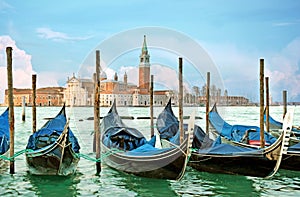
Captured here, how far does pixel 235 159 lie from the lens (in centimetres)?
559

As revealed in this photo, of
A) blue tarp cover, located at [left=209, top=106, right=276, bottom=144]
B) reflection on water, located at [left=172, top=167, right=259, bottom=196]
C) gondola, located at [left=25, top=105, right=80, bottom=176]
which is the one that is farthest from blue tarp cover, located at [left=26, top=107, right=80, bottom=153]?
blue tarp cover, located at [left=209, top=106, right=276, bottom=144]

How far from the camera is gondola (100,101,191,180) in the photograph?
4965mm

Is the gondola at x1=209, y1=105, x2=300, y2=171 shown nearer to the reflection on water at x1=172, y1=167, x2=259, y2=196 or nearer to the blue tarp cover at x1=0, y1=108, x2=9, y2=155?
the reflection on water at x1=172, y1=167, x2=259, y2=196

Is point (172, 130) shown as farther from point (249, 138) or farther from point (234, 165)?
point (234, 165)

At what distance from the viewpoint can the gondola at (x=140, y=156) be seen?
496 cm

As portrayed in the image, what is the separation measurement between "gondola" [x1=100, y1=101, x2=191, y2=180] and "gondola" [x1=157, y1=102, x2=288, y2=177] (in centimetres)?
57

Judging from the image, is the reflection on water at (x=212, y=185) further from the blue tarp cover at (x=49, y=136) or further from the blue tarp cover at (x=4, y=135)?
the blue tarp cover at (x=4, y=135)

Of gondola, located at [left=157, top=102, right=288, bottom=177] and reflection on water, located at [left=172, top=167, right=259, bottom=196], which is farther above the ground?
gondola, located at [left=157, top=102, right=288, bottom=177]

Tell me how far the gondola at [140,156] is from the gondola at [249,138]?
4.87 feet

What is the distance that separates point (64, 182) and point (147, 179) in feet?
3.70

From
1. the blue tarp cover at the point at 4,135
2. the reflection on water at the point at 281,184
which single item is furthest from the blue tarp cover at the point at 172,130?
the blue tarp cover at the point at 4,135

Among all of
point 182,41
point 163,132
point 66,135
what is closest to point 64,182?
point 66,135

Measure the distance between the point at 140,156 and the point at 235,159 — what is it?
4.35 ft

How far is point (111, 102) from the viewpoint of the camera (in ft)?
25.4
